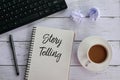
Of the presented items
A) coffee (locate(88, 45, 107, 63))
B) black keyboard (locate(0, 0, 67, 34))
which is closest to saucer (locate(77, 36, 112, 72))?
coffee (locate(88, 45, 107, 63))

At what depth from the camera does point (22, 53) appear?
87cm

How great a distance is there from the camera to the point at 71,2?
891 millimetres

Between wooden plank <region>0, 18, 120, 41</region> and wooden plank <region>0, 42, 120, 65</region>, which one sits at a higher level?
wooden plank <region>0, 18, 120, 41</region>

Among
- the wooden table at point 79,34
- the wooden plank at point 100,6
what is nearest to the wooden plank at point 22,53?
the wooden table at point 79,34

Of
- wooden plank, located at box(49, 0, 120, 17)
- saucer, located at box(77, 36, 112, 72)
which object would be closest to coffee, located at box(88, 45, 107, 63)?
saucer, located at box(77, 36, 112, 72)

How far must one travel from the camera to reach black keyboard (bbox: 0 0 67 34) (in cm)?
84

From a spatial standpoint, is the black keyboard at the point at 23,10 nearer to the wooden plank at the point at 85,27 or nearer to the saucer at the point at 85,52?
the wooden plank at the point at 85,27

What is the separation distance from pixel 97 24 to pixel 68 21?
4.1 inches

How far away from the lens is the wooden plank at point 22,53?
2.82 feet

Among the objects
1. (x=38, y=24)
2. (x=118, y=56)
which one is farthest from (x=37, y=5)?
(x=118, y=56)

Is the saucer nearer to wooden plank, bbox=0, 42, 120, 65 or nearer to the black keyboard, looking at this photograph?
wooden plank, bbox=0, 42, 120, 65

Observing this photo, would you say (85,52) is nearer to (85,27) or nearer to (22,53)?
(85,27)

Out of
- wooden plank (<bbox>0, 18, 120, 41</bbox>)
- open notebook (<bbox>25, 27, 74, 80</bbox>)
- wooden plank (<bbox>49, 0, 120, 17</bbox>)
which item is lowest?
open notebook (<bbox>25, 27, 74, 80</bbox>)

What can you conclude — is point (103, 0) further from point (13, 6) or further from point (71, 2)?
point (13, 6)
